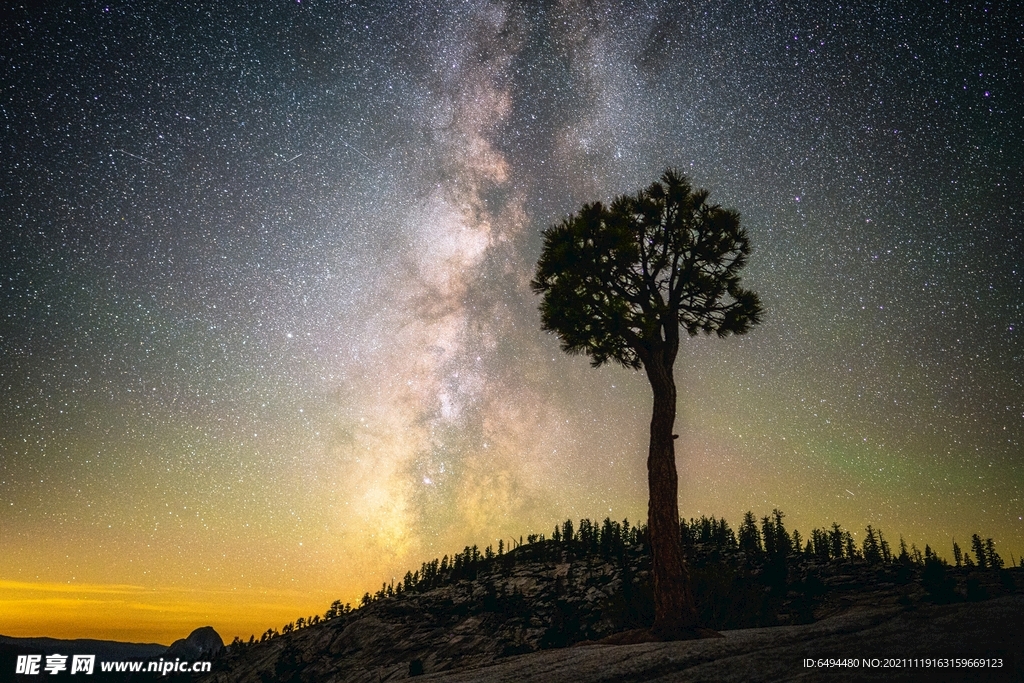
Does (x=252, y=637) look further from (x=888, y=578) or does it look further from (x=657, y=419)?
(x=657, y=419)

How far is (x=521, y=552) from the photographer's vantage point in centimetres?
7588

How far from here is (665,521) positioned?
12.3 m

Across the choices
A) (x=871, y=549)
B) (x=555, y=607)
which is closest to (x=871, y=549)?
(x=871, y=549)

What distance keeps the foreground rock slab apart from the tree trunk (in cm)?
136

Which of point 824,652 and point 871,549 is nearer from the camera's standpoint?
point 824,652

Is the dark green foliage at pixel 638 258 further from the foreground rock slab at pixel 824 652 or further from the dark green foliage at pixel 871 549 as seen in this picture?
the dark green foliage at pixel 871 549

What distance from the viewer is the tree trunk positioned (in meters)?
11.4

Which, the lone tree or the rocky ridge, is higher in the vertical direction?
the lone tree

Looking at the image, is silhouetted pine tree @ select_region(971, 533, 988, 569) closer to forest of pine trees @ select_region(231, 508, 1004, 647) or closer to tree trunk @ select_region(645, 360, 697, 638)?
forest of pine trees @ select_region(231, 508, 1004, 647)

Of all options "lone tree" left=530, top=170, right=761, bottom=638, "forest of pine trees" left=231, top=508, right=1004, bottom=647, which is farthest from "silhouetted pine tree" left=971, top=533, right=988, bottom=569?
"lone tree" left=530, top=170, right=761, bottom=638

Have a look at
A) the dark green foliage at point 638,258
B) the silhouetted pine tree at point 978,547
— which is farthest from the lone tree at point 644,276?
the silhouetted pine tree at point 978,547

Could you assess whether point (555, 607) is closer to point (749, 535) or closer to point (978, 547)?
point (749, 535)

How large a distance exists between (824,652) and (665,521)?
5141 mm

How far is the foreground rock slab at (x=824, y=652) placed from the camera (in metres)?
6.01
